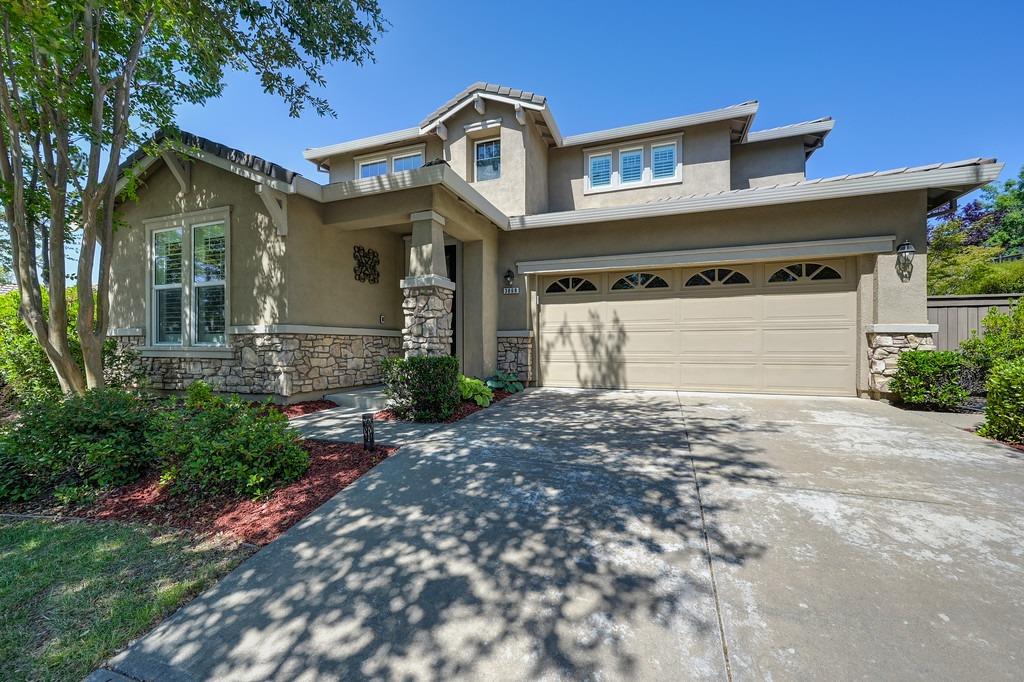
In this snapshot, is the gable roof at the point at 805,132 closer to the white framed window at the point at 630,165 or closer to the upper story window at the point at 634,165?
the upper story window at the point at 634,165

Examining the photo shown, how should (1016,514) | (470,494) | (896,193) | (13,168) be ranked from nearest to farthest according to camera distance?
1. (1016,514)
2. (470,494)
3. (13,168)
4. (896,193)

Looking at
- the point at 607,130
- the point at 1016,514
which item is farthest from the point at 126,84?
the point at 1016,514

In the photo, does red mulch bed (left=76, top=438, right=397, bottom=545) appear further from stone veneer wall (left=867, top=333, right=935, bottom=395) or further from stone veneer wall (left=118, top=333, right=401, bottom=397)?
stone veneer wall (left=867, top=333, right=935, bottom=395)

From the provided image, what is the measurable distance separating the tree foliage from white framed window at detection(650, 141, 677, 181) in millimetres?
5996

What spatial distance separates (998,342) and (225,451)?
956 centimetres

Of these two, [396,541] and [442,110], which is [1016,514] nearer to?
[396,541]

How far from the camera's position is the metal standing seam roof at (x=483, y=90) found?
8680 millimetres

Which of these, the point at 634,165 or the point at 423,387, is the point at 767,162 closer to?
the point at 634,165

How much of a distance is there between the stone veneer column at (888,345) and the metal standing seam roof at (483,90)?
300 inches

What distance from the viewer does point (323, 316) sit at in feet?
23.3

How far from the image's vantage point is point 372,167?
35.4 feet

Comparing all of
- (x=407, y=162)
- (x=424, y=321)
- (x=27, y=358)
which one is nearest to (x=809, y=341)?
(x=424, y=321)

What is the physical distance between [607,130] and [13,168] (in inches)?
386

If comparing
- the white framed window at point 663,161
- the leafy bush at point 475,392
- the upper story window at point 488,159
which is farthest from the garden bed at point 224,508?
the white framed window at point 663,161
